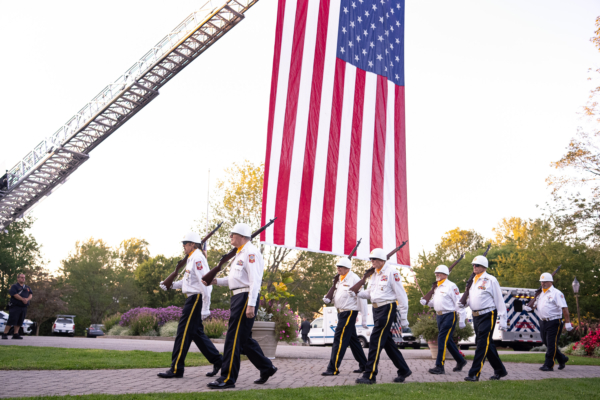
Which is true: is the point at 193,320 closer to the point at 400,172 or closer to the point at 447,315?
the point at 447,315

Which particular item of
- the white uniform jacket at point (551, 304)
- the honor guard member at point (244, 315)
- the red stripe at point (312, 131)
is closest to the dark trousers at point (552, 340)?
the white uniform jacket at point (551, 304)

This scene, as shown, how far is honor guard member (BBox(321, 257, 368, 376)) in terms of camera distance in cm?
842

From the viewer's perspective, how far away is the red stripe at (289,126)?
1041cm

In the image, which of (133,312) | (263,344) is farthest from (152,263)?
(263,344)

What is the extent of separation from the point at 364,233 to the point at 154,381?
633 cm

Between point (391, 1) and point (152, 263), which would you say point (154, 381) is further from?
point (152, 263)

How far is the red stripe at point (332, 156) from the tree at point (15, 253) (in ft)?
130

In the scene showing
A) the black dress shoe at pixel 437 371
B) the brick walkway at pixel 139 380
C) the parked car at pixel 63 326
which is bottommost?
the parked car at pixel 63 326

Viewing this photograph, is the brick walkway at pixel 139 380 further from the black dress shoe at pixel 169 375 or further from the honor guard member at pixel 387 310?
the honor guard member at pixel 387 310

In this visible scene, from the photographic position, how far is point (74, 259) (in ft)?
205

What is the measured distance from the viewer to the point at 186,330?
7.15 metres

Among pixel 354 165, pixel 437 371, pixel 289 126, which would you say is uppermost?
pixel 289 126

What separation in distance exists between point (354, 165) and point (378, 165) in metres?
0.84

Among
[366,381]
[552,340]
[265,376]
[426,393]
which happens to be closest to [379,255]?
[366,381]
